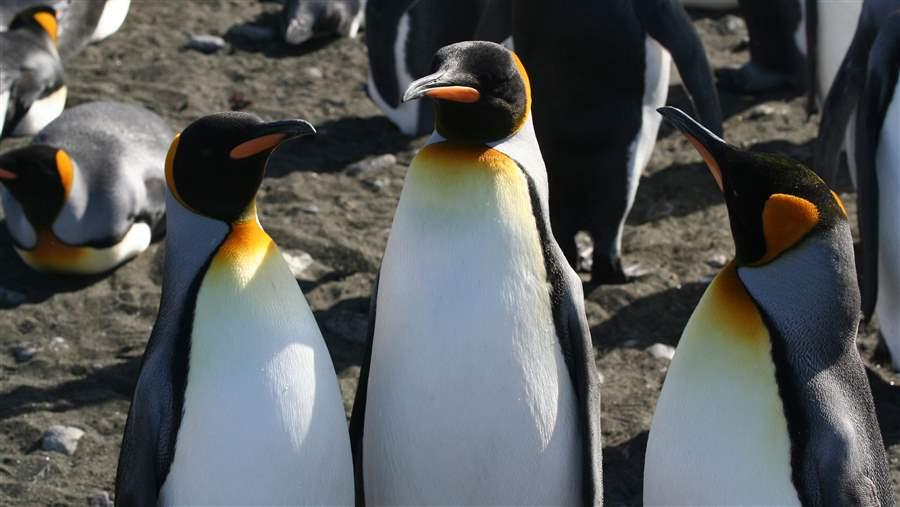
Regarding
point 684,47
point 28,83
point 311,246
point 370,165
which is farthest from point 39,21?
point 684,47

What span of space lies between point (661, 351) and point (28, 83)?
330 centimetres

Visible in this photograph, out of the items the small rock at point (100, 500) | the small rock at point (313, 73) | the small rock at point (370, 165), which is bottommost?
the small rock at point (313, 73)

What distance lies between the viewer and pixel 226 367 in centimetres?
298

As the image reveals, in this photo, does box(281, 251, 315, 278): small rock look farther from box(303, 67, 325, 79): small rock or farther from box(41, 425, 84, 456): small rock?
box(303, 67, 325, 79): small rock

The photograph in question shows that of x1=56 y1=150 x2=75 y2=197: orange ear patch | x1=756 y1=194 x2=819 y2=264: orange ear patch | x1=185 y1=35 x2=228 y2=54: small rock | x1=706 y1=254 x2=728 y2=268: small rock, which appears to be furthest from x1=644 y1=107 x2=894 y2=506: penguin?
x1=185 y1=35 x2=228 y2=54: small rock

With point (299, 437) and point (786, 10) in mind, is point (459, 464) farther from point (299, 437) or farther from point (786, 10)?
point (786, 10)

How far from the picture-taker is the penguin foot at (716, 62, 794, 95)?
6.81 m

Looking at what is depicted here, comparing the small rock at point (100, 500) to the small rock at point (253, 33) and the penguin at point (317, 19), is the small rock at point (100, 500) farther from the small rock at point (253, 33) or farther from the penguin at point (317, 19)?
the small rock at point (253, 33)

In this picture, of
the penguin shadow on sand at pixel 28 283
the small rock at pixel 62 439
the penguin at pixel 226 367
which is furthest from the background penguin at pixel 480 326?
the penguin shadow on sand at pixel 28 283

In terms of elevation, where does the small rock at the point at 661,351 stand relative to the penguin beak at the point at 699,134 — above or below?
below

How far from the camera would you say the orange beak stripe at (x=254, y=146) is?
2980 millimetres

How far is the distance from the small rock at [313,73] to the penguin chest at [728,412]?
436 cm

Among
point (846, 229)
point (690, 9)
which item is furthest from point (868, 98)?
point (690, 9)

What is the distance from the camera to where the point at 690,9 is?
25.9ft
